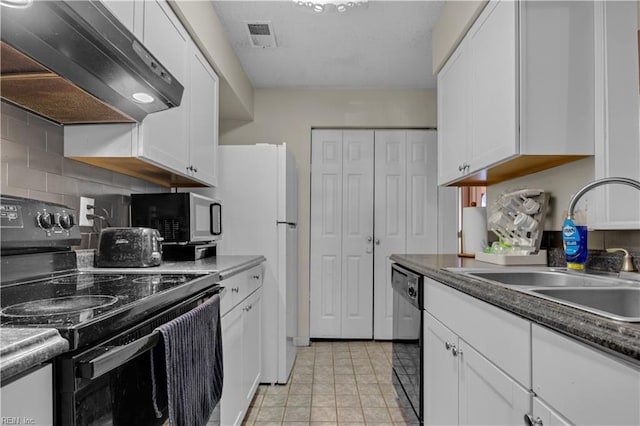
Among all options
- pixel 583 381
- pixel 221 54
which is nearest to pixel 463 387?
pixel 583 381

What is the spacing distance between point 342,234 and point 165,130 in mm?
2292

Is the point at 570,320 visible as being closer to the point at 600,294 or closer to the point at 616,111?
the point at 600,294

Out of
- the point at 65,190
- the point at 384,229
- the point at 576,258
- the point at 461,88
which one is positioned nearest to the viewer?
the point at 576,258

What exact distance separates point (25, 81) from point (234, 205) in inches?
63.4

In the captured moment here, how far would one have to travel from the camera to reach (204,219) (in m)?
2.35

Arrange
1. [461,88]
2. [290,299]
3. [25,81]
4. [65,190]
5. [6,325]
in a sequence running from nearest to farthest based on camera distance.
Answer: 1. [6,325]
2. [25,81]
3. [65,190]
4. [461,88]
5. [290,299]

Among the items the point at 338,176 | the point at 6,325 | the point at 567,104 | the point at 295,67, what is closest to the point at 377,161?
the point at 338,176

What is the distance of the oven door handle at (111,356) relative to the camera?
685 millimetres

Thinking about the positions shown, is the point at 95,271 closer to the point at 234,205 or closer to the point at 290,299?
the point at 234,205

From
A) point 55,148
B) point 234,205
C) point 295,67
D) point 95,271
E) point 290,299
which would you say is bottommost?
point 290,299

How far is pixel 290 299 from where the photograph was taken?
2955mm

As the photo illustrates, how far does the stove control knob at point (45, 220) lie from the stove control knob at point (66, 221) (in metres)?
0.04

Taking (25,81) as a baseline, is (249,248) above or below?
below
